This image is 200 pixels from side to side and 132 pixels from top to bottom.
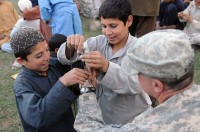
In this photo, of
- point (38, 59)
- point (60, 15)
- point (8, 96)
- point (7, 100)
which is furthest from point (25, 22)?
point (38, 59)

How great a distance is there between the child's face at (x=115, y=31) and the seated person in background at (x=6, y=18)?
4.86 metres

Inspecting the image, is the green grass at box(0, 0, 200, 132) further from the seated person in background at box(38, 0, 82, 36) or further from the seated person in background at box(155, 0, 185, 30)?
the seated person in background at box(38, 0, 82, 36)

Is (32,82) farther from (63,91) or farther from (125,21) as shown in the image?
(125,21)

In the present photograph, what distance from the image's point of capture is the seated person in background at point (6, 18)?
640 centimetres

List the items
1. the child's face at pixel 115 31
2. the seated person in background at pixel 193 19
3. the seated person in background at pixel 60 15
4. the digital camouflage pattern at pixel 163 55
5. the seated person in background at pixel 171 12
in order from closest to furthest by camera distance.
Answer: the digital camouflage pattern at pixel 163 55 → the child's face at pixel 115 31 → the seated person in background at pixel 60 15 → the seated person in background at pixel 193 19 → the seated person in background at pixel 171 12

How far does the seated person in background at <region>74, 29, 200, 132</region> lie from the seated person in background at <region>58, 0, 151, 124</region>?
0.54m

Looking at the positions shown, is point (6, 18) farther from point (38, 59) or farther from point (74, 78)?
point (74, 78)

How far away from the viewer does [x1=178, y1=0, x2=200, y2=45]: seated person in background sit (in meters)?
5.39

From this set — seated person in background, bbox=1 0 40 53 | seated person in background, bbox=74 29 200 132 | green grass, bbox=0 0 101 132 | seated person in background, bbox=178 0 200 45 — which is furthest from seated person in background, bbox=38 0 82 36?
seated person in background, bbox=74 29 200 132

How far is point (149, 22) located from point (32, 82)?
325cm

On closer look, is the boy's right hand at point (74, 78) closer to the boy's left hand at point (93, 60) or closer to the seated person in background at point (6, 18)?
the boy's left hand at point (93, 60)

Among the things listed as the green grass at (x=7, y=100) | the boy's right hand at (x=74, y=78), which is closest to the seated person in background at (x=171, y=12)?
the green grass at (x=7, y=100)

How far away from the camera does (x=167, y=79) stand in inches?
44.6

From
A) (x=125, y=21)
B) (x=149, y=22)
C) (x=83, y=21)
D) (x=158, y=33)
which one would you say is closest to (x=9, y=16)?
(x=83, y=21)
